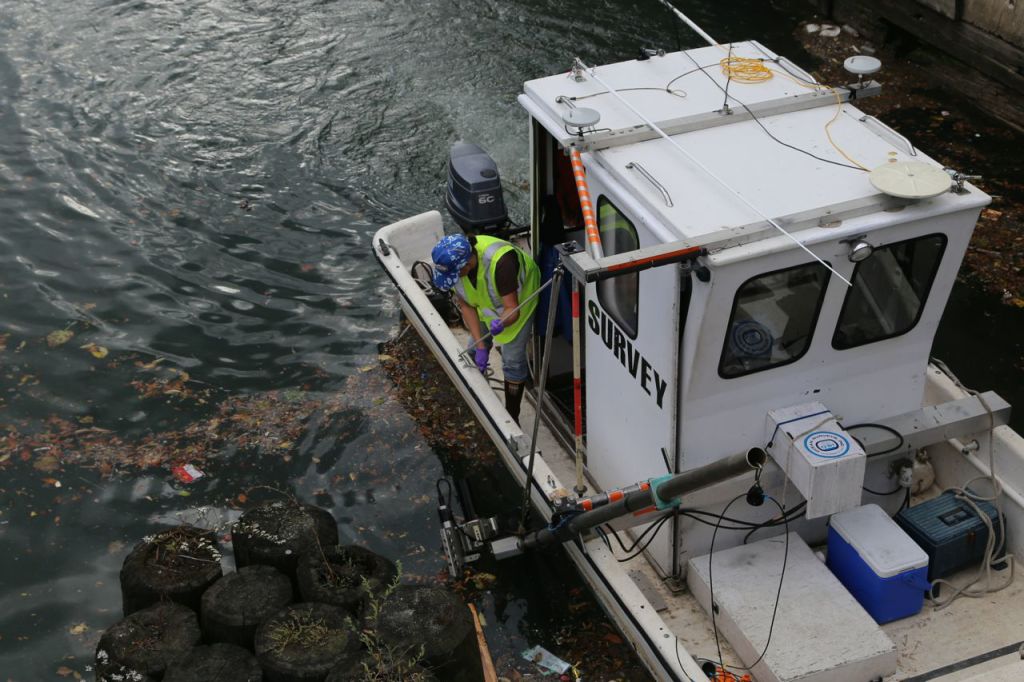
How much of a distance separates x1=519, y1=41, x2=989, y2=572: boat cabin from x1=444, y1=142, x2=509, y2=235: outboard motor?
124cm

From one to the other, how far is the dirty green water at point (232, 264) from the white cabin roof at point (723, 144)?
110 inches

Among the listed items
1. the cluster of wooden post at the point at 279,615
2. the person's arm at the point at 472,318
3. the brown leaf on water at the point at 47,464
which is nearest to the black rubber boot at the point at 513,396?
the person's arm at the point at 472,318

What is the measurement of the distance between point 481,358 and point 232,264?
394cm

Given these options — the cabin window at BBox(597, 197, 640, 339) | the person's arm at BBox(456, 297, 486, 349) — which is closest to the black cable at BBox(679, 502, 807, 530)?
the cabin window at BBox(597, 197, 640, 339)

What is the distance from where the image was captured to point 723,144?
5703 millimetres

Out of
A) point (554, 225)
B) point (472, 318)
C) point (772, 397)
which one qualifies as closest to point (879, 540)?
point (772, 397)

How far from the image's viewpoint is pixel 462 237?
262 inches

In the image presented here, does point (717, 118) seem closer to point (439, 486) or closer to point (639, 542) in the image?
point (639, 542)

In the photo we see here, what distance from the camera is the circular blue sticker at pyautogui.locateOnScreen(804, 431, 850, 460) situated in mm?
5066

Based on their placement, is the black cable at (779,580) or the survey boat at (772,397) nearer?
the survey boat at (772,397)

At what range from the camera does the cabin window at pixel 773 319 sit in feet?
16.5

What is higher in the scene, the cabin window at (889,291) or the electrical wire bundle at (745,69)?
the electrical wire bundle at (745,69)

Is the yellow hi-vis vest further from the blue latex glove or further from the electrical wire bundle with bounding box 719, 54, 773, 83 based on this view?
the electrical wire bundle with bounding box 719, 54, 773, 83

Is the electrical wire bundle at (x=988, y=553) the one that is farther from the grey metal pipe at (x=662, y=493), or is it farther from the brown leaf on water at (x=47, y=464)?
the brown leaf on water at (x=47, y=464)
